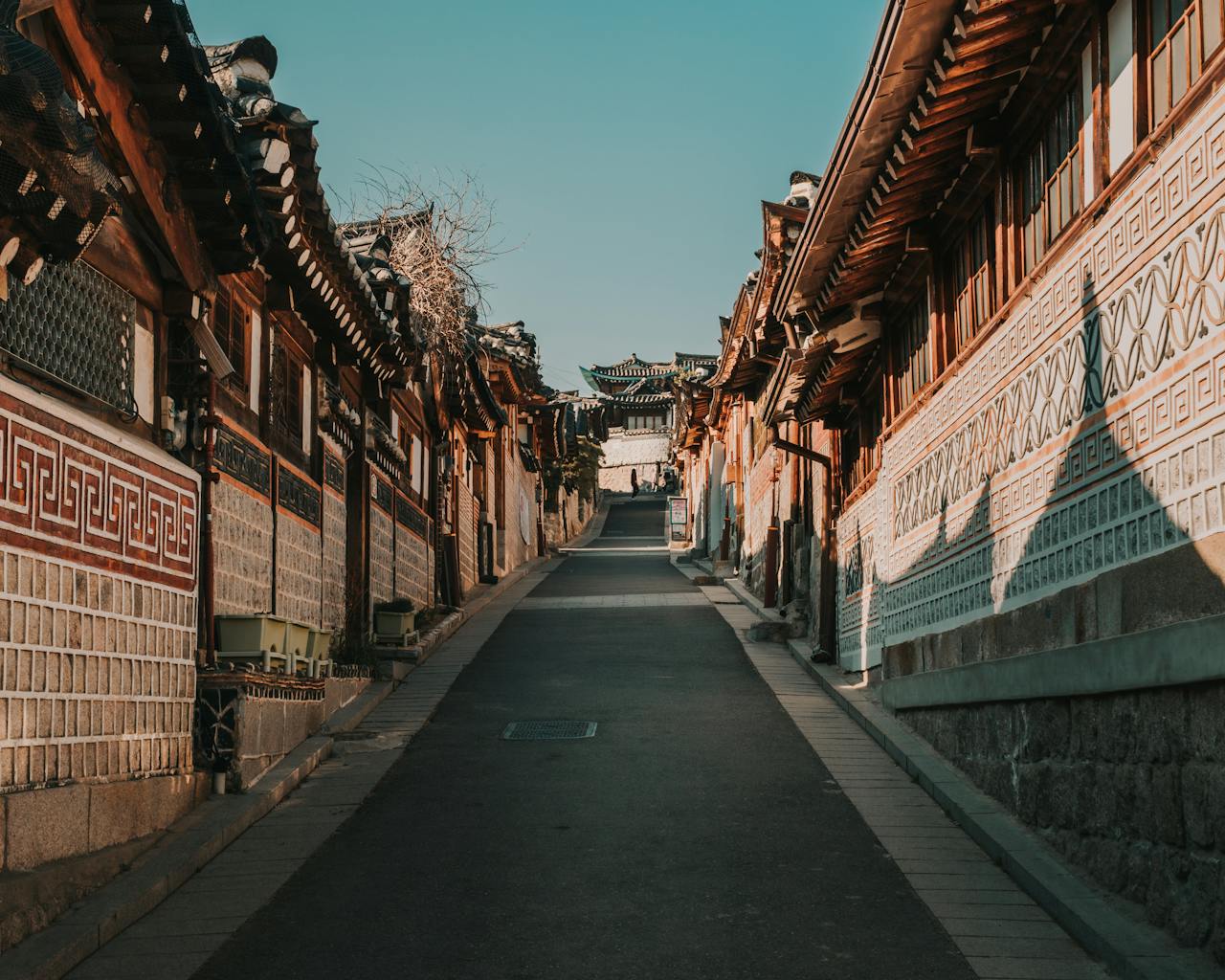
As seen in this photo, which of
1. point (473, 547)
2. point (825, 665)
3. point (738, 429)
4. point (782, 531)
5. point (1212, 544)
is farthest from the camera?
point (738, 429)

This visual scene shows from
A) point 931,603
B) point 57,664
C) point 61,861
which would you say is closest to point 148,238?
point 57,664

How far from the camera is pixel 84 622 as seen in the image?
25.8 ft

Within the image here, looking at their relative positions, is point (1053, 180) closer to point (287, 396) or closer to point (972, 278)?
point (972, 278)

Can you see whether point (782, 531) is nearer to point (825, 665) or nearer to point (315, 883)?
point (825, 665)

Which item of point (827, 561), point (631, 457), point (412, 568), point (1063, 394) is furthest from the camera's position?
point (631, 457)

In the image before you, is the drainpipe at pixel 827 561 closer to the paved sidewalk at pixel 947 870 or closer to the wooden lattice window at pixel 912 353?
the paved sidewalk at pixel 947 870

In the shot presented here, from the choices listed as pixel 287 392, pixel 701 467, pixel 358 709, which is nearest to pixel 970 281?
pixel 287 392

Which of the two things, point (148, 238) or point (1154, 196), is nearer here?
point (1154, 196)

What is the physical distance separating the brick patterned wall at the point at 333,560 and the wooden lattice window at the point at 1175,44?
11.0 metres

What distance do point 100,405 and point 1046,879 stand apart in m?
6.14

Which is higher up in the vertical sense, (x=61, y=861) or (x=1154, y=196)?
(x=1154, y=196)

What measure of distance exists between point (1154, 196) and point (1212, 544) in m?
1.76

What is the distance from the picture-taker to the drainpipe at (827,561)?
17875 millimetres

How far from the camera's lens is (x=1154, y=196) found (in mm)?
6320
